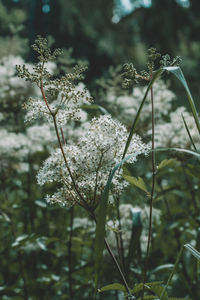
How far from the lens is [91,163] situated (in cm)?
125

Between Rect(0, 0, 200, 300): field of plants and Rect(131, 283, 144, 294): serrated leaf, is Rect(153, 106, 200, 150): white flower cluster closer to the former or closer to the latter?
Rect(0, 0, 200, 300): field of plants

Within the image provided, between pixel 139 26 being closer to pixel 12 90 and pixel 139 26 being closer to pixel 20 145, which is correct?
pixel 12 90

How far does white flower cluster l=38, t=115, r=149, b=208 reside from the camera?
1.25m

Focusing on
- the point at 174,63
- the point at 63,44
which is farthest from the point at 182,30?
the point at 174,63

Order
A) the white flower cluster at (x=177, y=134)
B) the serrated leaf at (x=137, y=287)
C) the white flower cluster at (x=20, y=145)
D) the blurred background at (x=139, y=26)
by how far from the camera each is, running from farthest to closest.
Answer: the blurred background at (x=139, y=26)
the white flower cluster at (x=20, y=145)
the white flower cluster at (x=177, y=134)
the serrated leaf at (x=137, y=287)

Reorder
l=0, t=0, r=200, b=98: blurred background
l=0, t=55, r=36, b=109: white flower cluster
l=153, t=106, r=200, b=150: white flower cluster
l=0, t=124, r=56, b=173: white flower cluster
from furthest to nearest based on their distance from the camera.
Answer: l=0, t=0, r=200, b=98: blurred background < l=0, t=55, r=36, b=109: white flower cluster < l=0, t=124, r=56, b=173: white flower cluster < l=153, t=106, r=200, b=150: white flower cluster

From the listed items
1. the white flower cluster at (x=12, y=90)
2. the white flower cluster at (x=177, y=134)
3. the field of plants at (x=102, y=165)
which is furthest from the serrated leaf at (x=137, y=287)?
the white flower cluster at (x=12, y=90)

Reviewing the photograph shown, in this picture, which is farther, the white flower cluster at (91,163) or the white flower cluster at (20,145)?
the white flower cluster at (20,145)

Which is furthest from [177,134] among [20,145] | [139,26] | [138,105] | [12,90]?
[139,26]

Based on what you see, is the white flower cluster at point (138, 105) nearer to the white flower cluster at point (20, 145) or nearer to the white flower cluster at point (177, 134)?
the white flower cluster at point (177, 134)

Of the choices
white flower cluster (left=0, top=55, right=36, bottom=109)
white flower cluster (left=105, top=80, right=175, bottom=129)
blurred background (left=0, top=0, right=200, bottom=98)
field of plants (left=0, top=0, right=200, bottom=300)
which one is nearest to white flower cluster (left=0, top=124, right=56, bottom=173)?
field of plants (left=0, top=0, right=200, bottom=300)

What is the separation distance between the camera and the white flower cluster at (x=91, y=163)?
4.10ft

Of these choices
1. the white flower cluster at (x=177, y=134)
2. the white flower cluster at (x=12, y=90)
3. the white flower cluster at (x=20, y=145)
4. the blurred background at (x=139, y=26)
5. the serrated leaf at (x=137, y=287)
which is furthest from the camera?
the blurred background at (x=139, y=26)

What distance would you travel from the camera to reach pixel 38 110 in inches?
49.7
